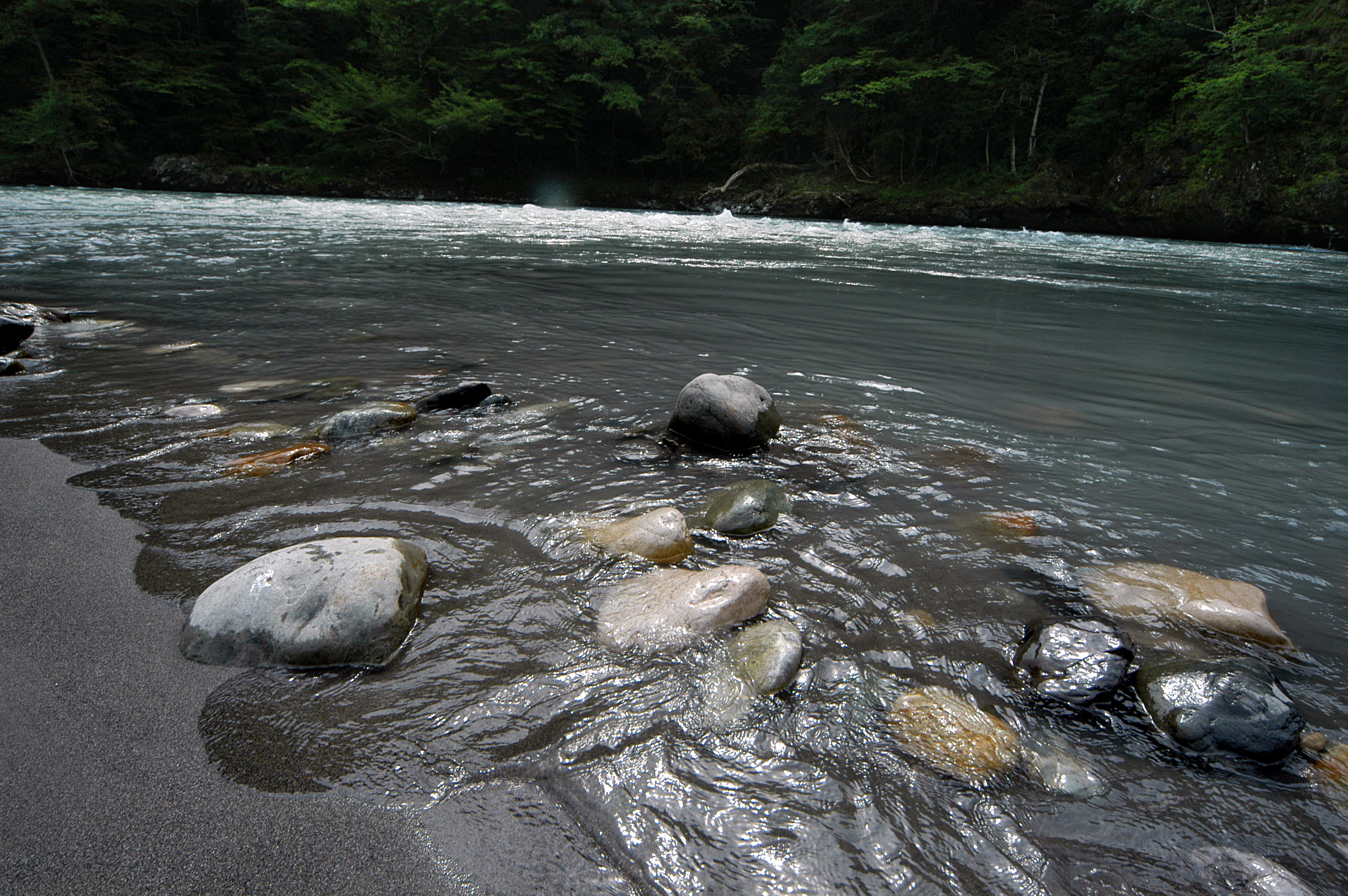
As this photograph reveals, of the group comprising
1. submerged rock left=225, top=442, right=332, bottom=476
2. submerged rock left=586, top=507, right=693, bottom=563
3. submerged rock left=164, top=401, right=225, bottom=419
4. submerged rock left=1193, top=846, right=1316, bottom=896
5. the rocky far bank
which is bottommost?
submerged rock left=1193, top=846, right=1316, bottom=896

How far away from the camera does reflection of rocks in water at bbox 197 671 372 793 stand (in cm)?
127

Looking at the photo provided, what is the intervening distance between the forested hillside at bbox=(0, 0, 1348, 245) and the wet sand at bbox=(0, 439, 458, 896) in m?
20.9

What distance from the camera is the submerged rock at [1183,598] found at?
1.89 meters

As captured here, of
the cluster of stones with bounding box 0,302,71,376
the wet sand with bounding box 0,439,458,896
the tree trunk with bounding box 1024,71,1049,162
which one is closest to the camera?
the wet sand with bounding box 0,439,458,896

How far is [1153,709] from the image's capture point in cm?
156

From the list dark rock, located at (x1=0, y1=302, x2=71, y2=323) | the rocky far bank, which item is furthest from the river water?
the rocky far bank

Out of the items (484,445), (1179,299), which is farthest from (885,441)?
(1179,299)

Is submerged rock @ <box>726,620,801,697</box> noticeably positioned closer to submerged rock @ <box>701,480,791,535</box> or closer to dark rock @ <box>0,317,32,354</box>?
submerged rock @ <box>701,480,791,535</box>

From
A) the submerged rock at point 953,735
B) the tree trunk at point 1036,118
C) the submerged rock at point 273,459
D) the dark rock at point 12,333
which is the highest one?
the tree trunk at point 1036,118

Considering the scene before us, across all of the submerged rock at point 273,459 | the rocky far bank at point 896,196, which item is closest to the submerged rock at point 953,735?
the submerged rock at point 273,459

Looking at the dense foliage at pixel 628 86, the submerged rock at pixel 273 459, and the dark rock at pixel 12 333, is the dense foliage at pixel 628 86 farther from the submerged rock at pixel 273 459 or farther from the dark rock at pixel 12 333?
the dark rock at pixel 12 333

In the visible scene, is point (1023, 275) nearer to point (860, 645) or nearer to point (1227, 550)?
point (1227, 550)

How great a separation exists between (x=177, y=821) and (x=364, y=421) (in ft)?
6.87

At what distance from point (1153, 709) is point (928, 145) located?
26.8 metres
